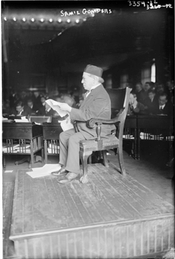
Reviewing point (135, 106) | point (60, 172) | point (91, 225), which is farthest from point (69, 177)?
point (135, 106)

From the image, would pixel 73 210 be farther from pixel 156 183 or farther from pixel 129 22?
pixel 129 22

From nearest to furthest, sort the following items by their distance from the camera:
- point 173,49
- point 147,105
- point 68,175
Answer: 1. point 173,49
2. point 68,175
3. point 147,105

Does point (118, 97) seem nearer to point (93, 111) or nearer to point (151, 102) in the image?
point (93, 111)

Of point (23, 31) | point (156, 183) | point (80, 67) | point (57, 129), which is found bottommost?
point (156, 183)

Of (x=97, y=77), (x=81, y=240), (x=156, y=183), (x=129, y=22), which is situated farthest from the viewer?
(x=129, y=22)

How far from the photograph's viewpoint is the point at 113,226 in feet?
5.57

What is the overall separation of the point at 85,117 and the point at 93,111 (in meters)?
0.13

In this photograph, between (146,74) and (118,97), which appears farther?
(146,74)

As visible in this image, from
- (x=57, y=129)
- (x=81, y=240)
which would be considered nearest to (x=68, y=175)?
(x=81, y=240)

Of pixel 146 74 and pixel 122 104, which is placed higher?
pixel 146 74

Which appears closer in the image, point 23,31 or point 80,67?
point 23,31

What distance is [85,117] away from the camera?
271cm

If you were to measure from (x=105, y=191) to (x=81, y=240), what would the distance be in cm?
68

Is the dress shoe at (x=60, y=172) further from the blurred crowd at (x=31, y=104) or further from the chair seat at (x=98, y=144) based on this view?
the blurred crowd at (x=31, y=104)
